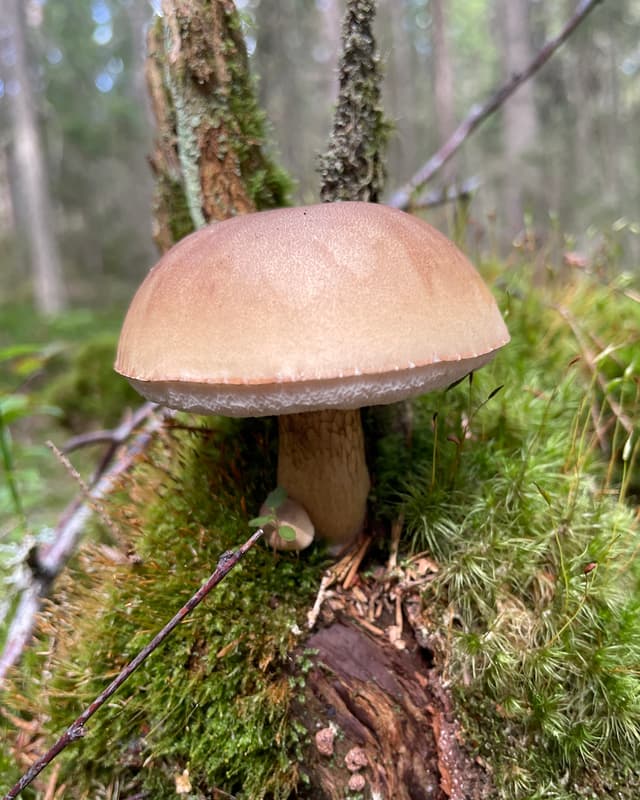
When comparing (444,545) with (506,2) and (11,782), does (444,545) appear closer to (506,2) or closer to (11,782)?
(11,782)

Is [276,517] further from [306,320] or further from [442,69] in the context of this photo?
[442,69]

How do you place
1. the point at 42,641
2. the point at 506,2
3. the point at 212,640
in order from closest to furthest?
1. the point at 212,640
2. the point at 42,641
3. the point at 506,2

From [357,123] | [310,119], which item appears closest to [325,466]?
[357,123]

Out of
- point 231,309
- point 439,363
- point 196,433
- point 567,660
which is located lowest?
point 567,660

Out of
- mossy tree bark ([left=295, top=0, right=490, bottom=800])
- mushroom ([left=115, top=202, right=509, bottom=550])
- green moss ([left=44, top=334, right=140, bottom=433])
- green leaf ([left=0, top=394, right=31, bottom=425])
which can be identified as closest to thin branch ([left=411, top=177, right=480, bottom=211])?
mossy tree bark ([left=295, top=0, right=490, bottom=800])

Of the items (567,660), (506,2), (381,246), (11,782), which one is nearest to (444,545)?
(567,660)

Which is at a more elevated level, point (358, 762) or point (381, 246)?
point (381, 246)

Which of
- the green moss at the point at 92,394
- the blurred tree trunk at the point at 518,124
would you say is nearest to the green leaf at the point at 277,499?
the green moss at the point at 92,394
